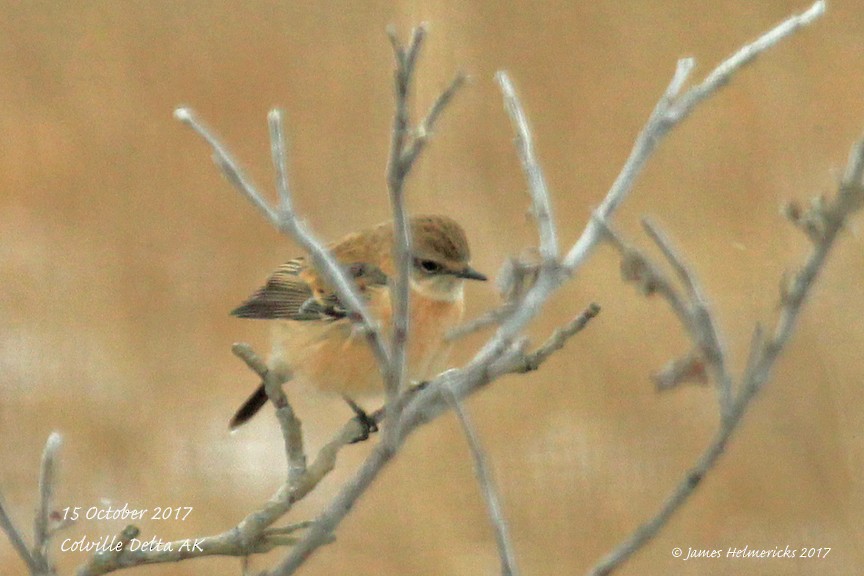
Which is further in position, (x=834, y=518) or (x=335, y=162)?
(x=335, y=162)

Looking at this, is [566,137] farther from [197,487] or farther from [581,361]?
[197,487]

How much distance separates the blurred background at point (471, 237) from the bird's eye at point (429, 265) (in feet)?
1.84

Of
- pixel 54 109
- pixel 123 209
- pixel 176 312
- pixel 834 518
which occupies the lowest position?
pixel 834 518

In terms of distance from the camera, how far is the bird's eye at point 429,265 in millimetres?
2850

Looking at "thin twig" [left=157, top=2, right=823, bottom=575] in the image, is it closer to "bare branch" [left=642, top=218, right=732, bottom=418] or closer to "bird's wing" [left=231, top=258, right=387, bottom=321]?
"bare branch" [left=642, top=218, right=732, bottom=418]

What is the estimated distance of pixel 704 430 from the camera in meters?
3.38

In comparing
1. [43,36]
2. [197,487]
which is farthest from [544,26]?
[197,487]

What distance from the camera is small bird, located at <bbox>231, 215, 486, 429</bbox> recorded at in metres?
2.70

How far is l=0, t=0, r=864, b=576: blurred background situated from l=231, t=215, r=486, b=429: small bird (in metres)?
0.49

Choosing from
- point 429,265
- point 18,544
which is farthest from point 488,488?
point 429,265

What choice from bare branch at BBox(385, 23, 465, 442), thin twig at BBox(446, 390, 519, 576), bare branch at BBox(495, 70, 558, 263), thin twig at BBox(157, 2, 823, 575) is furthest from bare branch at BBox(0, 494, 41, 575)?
bare branch at BBox(495, 70, 558, 263)

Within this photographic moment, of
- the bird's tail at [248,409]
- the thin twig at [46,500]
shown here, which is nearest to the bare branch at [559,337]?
the thin twig at [46,500]

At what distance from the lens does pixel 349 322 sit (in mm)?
2652

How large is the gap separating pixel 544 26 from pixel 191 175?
1.25m
